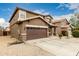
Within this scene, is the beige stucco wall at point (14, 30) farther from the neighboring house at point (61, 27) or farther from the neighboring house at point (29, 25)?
the neighboring house at point (61, 27)

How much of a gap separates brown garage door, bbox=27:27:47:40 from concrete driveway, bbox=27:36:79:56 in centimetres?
10

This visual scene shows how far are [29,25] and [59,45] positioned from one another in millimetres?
888

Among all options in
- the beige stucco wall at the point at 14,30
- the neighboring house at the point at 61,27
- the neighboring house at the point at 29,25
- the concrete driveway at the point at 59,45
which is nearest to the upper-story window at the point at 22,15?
the neighboring house at the point at 29,25

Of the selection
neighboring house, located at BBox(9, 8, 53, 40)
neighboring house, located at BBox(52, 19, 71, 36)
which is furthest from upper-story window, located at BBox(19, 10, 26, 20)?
neighboring house, located at BBox(52, 19, 71, 36)

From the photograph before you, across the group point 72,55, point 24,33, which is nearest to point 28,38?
point 24,33

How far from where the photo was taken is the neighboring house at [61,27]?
330 cm

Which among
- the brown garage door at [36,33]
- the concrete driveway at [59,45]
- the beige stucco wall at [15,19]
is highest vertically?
the beige stucco wall at [15,19]

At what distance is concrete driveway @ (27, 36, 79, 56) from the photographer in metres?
3.15

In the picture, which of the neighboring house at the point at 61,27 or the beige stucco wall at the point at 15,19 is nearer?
the beige stucco wall at the point at 15,19

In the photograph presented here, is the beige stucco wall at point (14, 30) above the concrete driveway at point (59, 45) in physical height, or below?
above

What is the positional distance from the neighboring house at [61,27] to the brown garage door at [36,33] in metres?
0.27

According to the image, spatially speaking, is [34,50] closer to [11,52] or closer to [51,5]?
[11,52]

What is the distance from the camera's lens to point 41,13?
3238 millimetres

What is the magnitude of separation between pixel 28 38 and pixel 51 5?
0.96 m
